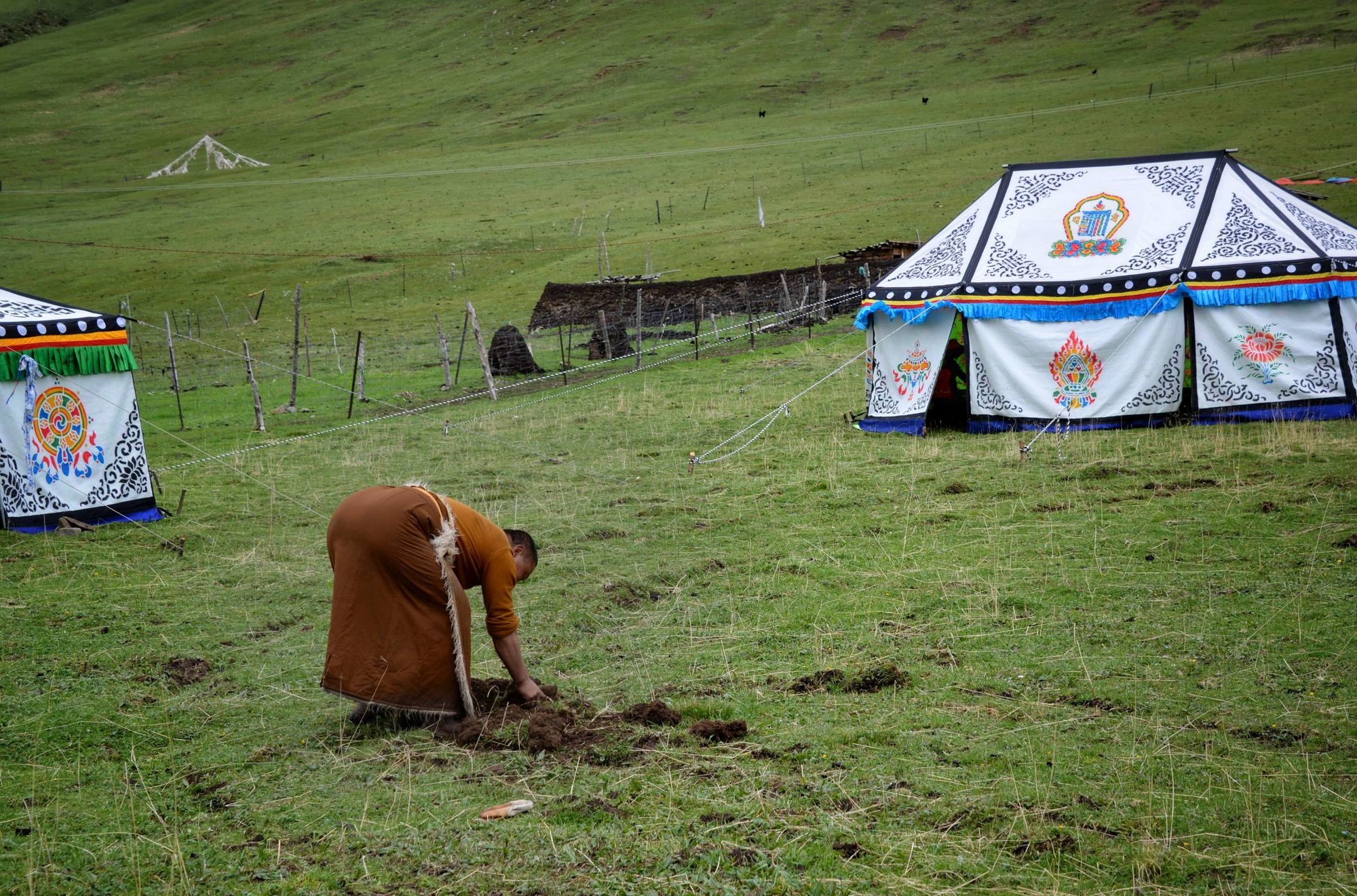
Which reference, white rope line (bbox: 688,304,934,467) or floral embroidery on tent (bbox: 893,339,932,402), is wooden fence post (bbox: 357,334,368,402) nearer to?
white rope line (bbox: 688,304,934,467)

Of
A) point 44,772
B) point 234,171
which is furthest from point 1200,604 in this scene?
point 234,171

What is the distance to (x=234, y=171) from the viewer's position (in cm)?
6812

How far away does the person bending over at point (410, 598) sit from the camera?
5199mm

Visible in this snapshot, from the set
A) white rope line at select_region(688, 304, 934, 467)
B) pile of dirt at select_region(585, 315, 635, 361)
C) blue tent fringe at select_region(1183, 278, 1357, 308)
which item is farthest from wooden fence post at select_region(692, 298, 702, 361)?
blue tent fringe at select_region(1183, 278, 1357, 308)

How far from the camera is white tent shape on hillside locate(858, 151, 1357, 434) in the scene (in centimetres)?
1230

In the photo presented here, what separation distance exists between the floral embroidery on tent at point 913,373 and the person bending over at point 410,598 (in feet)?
29.9

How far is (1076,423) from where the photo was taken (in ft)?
42.5

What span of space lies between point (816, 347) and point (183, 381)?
46.7 ft

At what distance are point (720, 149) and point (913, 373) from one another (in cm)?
4461

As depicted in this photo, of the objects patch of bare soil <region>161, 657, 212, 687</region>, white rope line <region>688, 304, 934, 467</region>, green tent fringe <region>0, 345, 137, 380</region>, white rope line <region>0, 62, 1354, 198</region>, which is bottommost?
patch of bare soil <region>161, 657, 212, 687</region>

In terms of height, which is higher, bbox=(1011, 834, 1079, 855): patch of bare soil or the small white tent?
the small white tent

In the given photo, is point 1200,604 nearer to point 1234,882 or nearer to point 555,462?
point 1234,882

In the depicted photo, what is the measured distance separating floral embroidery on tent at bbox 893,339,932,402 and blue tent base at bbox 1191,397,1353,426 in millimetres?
3075

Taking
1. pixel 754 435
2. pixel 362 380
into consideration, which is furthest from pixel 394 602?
pixel 362 380
